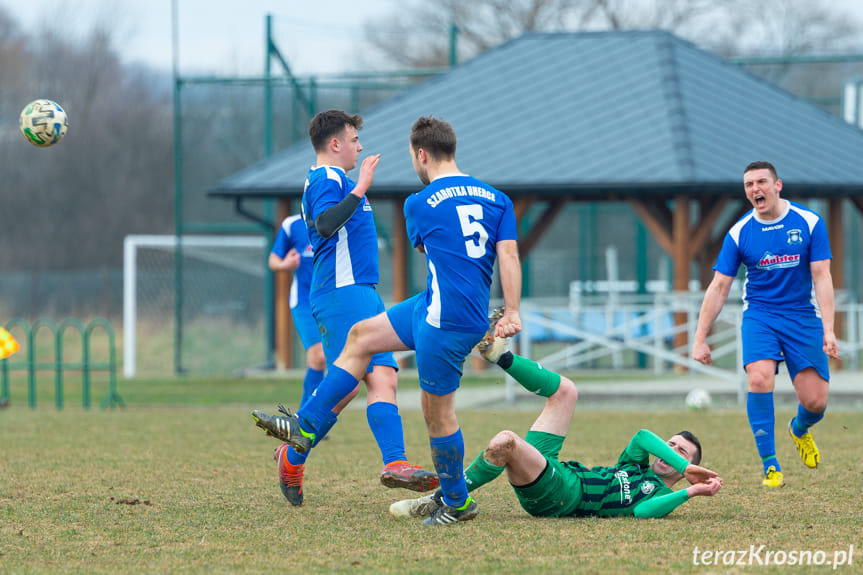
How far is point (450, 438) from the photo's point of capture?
5.11m

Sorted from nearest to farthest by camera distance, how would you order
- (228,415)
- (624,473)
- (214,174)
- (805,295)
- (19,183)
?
(624,473), (805,295), (228,415), (214,174), (19,183)

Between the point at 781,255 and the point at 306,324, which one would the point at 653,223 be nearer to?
the point at 306,324

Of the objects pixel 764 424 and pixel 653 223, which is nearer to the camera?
pixel 764 424

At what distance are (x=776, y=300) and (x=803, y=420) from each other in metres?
0.76

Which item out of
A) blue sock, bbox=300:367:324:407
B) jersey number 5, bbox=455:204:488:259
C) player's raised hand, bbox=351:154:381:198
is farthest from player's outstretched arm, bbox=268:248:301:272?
jersey number 5, bbox=455:204:488:259

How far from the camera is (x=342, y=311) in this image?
19.5ft

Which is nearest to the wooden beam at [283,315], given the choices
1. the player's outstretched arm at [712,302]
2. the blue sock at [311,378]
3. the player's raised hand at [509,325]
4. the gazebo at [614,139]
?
the gazebo at [614,139]

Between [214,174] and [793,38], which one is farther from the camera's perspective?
[793,38]

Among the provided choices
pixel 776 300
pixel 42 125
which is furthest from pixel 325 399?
pixel 42 125

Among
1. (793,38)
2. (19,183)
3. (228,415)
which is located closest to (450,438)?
(228,415)

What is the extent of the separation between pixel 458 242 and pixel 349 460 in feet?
11.1

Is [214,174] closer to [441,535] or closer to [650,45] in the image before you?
[650,45]

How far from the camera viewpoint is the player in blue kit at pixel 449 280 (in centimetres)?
501

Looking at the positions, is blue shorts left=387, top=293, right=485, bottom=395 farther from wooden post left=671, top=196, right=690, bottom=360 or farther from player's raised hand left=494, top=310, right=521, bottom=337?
wooden post left=671, top=196, right=690, bottom=360
